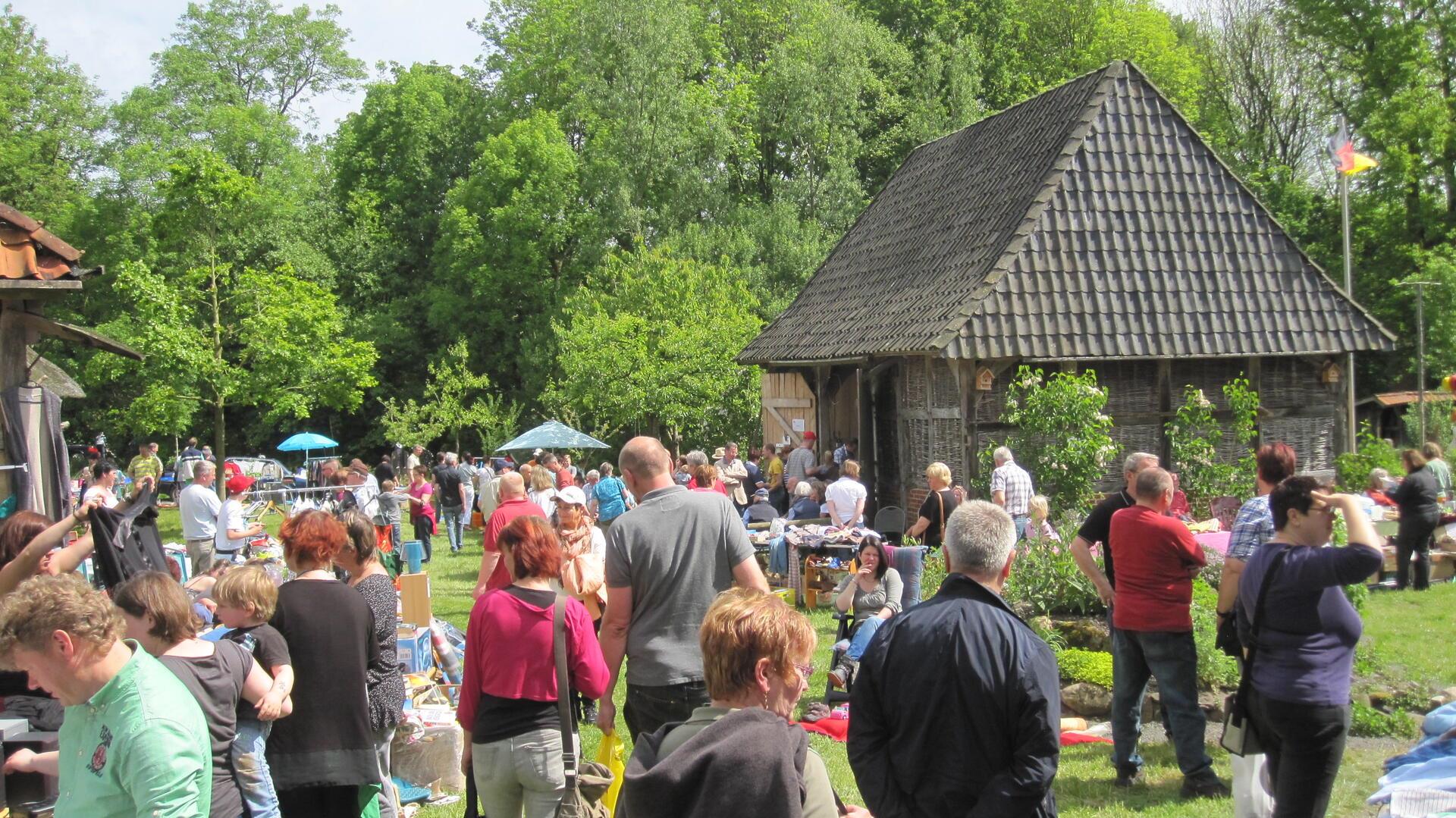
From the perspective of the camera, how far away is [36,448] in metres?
8.92

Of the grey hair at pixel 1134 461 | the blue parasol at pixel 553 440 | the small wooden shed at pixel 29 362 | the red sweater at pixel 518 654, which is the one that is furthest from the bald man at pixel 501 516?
the blue parasol at pixel 553 440

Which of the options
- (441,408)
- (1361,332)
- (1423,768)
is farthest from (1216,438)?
(441,408)

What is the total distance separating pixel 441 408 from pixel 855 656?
26.6 m

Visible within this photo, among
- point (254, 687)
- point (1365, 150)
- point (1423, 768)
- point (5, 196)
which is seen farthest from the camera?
point (5, 196)

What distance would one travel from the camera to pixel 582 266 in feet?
116

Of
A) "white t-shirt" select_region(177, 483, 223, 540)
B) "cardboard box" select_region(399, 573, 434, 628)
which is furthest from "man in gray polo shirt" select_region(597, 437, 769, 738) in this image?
"white t-shirt" select_region(177, 483, 223, 540)

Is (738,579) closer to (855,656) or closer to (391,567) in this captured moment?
(855,656)

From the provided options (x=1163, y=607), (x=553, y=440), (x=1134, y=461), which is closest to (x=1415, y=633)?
(x=1134, y=461)

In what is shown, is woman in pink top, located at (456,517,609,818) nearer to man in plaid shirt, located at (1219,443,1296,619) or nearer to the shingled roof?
man in plaid shirt, located at (1219,443,1296,619)

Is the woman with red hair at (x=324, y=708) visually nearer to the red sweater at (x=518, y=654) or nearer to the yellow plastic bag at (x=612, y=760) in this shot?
the red sweater at (x=518, y=654)

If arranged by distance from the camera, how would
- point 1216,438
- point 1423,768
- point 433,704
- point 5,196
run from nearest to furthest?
1. point 1423,768
2. point 433,704
3. point 1216,438
4. point 5,196

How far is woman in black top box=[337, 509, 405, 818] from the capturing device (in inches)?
214

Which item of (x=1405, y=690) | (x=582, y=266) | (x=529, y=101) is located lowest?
(x=1405, y=690)

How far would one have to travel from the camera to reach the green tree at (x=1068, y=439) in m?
13.4
